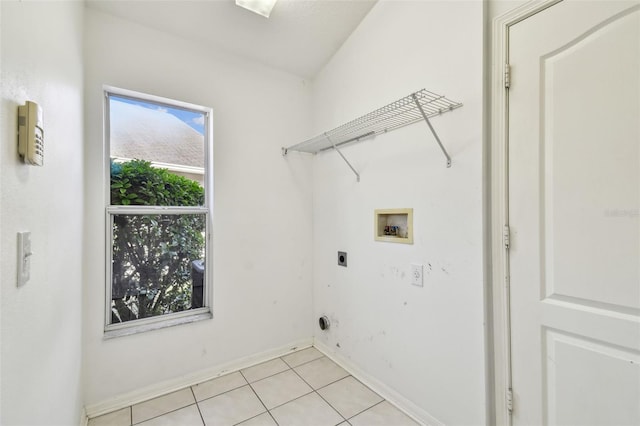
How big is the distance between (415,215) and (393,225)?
0.26m

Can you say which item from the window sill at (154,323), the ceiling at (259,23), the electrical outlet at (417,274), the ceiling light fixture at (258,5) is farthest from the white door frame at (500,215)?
the window sill at (154,323)

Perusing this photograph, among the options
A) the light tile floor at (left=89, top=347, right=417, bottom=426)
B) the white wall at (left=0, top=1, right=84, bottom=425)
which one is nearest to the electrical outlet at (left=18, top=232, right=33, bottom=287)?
the white wall at (left=0, top=1, right=84, bottom=425)

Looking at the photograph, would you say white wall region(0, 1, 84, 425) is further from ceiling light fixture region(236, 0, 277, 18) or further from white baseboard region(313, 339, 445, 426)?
white baseboard region(313, 339, 445, 426)

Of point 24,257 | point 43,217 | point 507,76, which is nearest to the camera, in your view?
point 24,257

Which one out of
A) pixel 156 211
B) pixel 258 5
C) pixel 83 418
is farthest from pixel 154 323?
pixel 258 5

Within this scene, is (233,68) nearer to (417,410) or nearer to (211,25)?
(211,25)

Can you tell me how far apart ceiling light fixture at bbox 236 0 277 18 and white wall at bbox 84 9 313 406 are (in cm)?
53

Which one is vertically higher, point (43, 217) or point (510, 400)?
point (43, 217)

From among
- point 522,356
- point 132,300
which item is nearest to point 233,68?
point 132,300

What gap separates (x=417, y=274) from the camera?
1.75 metres

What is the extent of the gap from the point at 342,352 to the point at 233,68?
2.51 meters

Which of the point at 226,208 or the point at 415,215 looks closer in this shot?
the point at 415,215

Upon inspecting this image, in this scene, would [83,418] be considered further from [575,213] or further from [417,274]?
[575,213]

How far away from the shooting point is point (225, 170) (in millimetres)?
2277
